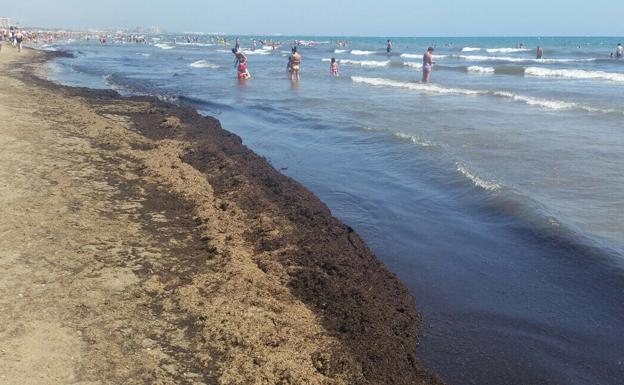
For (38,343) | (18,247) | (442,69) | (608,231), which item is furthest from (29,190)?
(442,69)

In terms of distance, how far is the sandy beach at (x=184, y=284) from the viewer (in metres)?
3.36

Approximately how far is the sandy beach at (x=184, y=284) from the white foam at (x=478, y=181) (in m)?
3.07

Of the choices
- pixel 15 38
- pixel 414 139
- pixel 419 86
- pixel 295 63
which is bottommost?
pixel 414 139

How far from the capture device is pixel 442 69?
3738 cm

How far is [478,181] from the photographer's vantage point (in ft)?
27.8

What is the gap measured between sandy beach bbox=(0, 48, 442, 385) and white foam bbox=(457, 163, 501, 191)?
10.1 feet

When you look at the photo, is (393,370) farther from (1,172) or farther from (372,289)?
(1,172)

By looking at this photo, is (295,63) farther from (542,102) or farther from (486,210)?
(486,210)

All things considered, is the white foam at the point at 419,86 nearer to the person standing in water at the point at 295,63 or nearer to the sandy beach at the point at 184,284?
the person standing in water at the point at 295,63

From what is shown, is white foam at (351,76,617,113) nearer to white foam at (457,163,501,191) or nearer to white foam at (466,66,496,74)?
white foam at (457,163,501,191)

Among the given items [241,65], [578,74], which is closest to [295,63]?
[241,65]

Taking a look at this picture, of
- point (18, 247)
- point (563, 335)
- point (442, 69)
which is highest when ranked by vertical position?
point (442, 69)

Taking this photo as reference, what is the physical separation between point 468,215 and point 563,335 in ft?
9.58

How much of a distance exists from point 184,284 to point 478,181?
5649 mm
